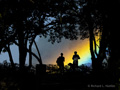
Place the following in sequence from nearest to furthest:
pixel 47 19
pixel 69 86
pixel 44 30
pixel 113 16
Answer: pixel 113 16 < pixel 69 86 < pixel 47 19 < pixel 44 30

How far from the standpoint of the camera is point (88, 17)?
1720 centimetres

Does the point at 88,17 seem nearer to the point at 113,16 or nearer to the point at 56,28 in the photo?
the point at 56,28

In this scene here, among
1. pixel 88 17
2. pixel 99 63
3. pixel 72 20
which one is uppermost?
pixel 72 20

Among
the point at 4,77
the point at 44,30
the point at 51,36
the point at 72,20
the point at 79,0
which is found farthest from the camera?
the point at 51,36

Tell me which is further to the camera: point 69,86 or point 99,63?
point 99,63

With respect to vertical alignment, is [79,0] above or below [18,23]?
above

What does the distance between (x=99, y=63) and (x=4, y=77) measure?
10004mm

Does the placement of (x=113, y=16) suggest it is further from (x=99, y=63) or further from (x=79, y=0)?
(x=79, y=0)

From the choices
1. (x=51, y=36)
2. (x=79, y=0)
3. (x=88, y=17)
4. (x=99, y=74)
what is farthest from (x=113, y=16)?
(x=51, y=36)

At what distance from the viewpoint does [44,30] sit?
84.8 ft

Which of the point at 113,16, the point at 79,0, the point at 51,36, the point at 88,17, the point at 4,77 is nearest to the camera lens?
the point at 113,16

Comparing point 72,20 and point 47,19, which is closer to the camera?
point 72,20

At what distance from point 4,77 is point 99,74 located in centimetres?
740

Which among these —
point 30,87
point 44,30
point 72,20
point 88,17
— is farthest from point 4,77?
point 44,30
